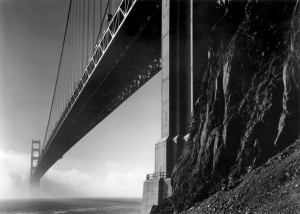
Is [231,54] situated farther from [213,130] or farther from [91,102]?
[91,102]

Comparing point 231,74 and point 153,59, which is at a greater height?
point 153,59

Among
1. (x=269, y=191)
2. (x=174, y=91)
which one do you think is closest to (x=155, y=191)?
(x=174, y=91)

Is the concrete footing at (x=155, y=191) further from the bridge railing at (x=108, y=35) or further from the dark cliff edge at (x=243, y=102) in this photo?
the bridge railing at (x=108, y=35)

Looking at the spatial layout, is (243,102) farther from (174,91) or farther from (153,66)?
(153,66)

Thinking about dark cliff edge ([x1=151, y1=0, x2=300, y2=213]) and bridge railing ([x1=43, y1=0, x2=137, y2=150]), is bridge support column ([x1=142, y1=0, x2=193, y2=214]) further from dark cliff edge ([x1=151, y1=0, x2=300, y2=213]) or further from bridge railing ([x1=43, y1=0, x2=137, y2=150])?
bridge railing ([x1=43, y1=0, x2=137, y2=150])

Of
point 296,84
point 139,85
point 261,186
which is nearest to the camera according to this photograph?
point 261,186

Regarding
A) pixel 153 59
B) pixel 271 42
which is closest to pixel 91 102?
pixel 153 59

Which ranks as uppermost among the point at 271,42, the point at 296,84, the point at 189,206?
the point at 271,42
